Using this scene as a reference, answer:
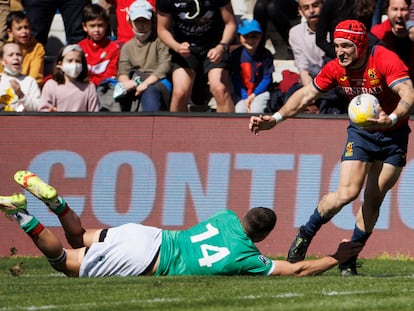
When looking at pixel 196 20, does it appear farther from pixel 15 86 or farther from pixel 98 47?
pixel 15 86

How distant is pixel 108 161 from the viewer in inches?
540

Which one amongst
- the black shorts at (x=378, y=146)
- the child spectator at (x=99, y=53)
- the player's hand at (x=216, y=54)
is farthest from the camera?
the child spectator at (x=99, y=53)

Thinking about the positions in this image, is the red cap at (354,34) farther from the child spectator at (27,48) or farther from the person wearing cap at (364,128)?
the child spectator at (27,48)

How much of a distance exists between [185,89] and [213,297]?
253 inches

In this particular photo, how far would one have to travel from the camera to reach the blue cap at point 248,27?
48.2 feet

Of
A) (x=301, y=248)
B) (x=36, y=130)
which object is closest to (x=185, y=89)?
(x=36, y=130)

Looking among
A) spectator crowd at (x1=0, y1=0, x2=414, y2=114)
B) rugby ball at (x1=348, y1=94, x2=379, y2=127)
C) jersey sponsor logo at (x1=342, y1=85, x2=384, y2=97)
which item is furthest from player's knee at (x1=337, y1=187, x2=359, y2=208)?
spectator crowd at (x1=0, y1=0, x2=414, y2=114)

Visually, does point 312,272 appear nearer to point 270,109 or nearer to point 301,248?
point 301,248

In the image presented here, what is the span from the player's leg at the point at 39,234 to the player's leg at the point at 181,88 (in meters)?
4.82

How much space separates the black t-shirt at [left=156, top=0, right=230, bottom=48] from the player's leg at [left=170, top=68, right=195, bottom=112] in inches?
18.0

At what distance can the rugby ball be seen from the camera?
973cm

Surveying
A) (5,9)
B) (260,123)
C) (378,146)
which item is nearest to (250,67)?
(5,9)

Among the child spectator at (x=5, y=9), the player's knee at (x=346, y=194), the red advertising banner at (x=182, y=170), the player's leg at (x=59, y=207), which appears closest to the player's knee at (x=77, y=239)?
the player's leg at (x=59, y=207)

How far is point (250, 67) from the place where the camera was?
14656mm
